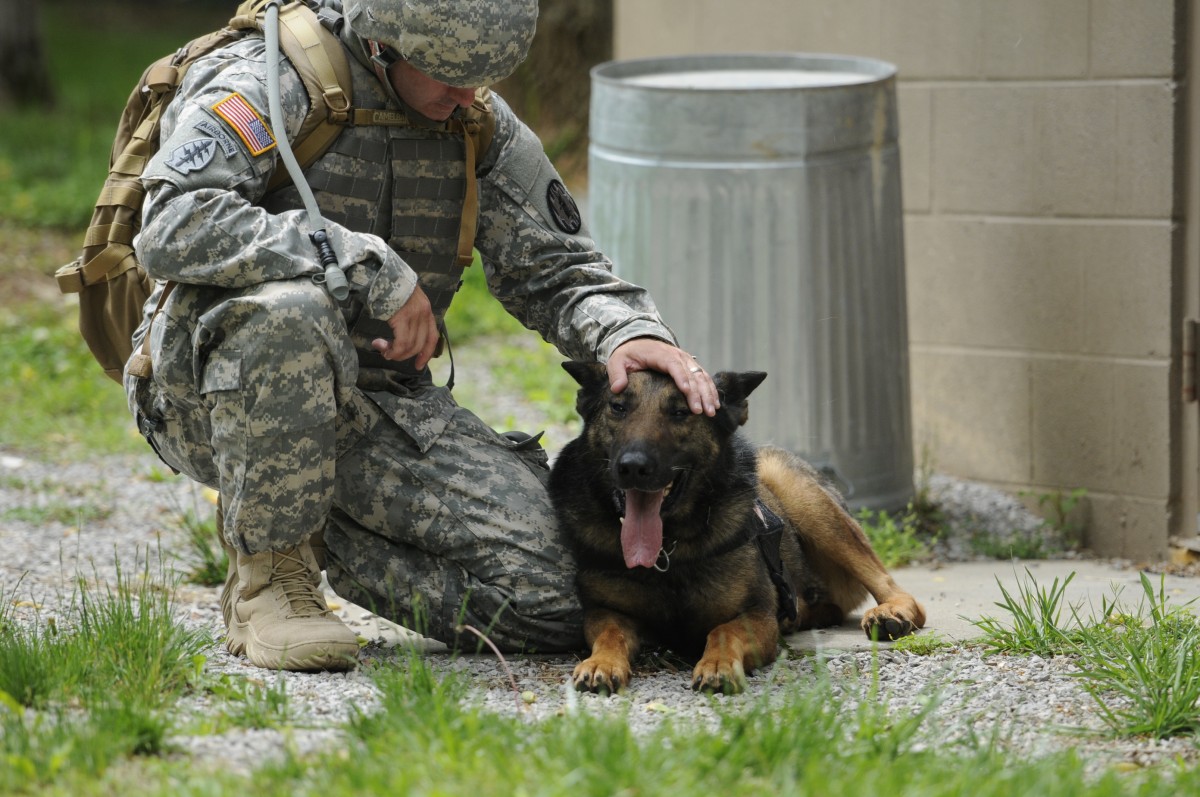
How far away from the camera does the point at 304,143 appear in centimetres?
366

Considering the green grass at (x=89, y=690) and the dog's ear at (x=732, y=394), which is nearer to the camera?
the green grass at (x=89, y=690)

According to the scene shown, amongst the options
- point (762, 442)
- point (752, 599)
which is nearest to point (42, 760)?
point (752, 599)

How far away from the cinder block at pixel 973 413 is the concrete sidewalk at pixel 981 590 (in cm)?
62

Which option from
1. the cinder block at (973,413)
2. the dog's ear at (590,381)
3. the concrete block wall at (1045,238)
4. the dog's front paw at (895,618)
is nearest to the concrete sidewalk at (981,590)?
the dog's front paw at (895,618)

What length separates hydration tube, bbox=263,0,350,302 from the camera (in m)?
3.38

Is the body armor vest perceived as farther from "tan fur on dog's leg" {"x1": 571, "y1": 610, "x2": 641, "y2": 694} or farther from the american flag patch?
"tan fur on dog's leg" {"x1": 571, "y1": 610, "x2": 641, "y2": 694}

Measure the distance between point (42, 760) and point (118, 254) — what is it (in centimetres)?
169

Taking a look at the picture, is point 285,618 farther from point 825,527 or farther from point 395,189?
point 825,527

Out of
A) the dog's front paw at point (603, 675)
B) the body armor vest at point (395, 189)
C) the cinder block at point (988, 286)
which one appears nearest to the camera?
the dog's front paw at point (603, 675)

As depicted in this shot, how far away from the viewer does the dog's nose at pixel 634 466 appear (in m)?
3.46

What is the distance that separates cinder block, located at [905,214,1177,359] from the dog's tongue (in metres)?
2.62

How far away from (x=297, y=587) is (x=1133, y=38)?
374 cm

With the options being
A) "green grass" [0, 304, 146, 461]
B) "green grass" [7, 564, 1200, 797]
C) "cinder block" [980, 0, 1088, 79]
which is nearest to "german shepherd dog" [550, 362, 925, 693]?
"green grass" [7, 564, 1200, 797]

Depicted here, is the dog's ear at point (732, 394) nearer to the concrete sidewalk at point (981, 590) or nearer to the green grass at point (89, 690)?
the concrete sidewalk at point (981, 590)
